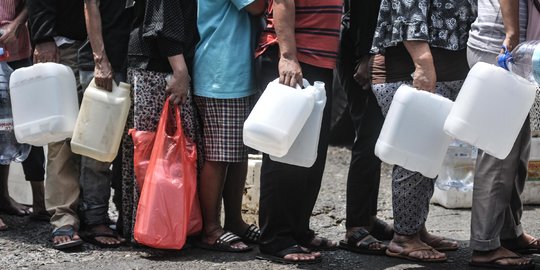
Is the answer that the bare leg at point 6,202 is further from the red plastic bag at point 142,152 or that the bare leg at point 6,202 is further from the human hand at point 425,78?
the human hand at point 425,78

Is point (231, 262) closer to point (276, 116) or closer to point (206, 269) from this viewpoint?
point (206, 269)

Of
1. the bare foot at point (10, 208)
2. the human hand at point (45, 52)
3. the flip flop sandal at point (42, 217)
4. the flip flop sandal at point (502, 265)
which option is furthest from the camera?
the bare foot at point (10, 208)

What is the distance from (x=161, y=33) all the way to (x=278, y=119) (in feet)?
2.67

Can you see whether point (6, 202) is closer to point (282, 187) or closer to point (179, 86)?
point (179, 86)

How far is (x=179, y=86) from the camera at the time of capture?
15.7 ft

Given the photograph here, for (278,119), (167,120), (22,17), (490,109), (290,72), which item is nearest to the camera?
(490,109)

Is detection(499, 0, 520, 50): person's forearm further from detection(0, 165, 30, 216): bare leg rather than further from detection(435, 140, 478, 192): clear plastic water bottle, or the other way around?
detection(0, 165, 30, 216): bare leg

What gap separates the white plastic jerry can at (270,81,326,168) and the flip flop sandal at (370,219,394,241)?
95cm

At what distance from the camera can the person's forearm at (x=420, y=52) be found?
4.41m

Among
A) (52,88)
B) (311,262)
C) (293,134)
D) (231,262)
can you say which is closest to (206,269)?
(231,262)

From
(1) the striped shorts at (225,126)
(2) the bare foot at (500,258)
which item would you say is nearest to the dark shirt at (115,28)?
(1) the striped shorts at (225,126)

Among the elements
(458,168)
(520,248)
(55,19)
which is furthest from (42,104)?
(458,168)

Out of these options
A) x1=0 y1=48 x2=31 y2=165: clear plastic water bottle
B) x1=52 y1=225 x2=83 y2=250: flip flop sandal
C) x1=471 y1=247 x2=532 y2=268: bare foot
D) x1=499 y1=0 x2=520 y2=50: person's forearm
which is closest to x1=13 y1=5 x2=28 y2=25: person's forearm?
x1=0 y1=48 x2=31 y2=165: clear plastic water bottle

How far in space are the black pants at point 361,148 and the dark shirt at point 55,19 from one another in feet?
4.75
